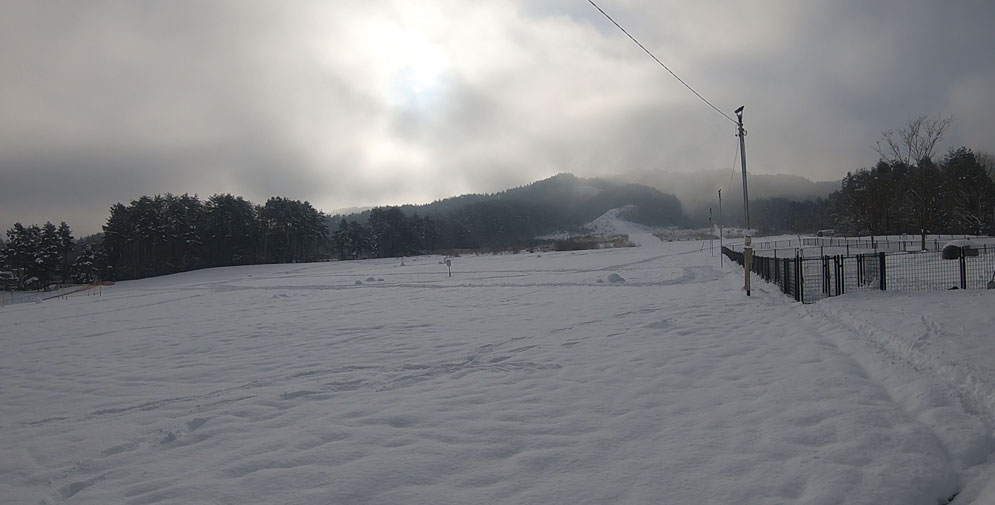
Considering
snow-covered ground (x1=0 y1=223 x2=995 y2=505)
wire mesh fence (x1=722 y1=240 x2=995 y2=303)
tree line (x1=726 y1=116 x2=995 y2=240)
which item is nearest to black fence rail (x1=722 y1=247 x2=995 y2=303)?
Answer: wire mesh fence (x1=722 y1=240 x2=995 y2=303)

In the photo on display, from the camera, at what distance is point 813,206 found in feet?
471

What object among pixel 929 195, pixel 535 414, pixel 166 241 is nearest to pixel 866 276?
pixel 535 414

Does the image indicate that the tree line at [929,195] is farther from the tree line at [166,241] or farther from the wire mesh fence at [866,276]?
the tree line at [166,241]

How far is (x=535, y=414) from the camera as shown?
4.63 m

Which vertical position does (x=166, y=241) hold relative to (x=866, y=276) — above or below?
above

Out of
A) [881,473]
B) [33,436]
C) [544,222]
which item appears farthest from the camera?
[544,222]

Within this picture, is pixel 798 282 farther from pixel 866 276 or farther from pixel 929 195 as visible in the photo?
pixel 929 195

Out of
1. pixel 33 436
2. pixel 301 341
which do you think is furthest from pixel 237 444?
pixel 301 341

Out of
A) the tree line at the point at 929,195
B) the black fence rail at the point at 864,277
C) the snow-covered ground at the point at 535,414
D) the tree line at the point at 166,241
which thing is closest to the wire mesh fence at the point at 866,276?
the black fence rail at the point at 864,277

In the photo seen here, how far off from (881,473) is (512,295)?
13915mm

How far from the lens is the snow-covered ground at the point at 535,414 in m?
3.24

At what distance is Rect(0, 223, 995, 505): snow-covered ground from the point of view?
3.24 metres

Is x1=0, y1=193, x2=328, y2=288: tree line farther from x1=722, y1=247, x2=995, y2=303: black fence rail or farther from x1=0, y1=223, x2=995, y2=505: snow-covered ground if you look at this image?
x1=722, y1=247, x2=995, y2=303: black fence rail

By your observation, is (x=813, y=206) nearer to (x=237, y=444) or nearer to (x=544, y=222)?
(x=544, y=222)
